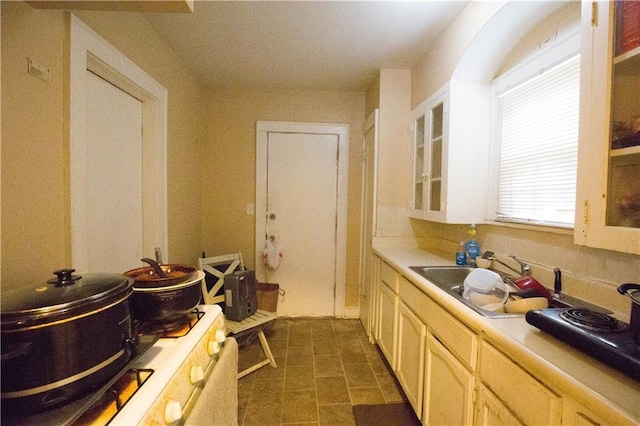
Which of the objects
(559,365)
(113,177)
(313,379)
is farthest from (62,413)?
(313,379)

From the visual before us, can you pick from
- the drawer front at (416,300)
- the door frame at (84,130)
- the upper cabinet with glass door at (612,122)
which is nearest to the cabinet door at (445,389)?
the drawer front at (416,300)

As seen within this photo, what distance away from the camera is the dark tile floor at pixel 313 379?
1.86 meters

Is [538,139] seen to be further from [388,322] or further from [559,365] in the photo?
[388,322]

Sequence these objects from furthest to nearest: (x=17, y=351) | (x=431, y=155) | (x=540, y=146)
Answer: (x=431, y=155) → (x=540, y=146) → (x=17, y=351)

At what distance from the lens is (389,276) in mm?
2203

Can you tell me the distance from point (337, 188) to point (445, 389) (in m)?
2.21

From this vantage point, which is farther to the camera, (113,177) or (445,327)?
(113,177)

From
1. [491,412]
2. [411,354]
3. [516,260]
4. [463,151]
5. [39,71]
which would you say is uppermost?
[39,71]

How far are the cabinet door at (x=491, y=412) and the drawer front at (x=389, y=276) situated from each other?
96 cm

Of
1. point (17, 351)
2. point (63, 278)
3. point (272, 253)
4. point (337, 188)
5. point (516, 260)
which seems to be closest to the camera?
point (17, 351)

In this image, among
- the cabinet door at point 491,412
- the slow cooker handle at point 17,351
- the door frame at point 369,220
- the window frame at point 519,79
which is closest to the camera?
the slow cooker handle at point 17,351

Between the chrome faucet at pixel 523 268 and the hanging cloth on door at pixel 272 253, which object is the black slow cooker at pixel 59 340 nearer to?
the chrome faucet at pixel 523 268

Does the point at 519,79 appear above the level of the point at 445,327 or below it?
above

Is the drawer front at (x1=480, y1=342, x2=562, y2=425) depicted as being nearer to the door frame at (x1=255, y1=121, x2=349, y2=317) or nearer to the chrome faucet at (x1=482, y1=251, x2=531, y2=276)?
the chrome faucet at (x1=482, y1=251, x2=531, y2=276)
